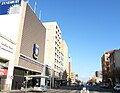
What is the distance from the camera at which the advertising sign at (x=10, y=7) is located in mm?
50375

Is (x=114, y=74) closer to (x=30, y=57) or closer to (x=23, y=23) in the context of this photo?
(x=30, y=57)

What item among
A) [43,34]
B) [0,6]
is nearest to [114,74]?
[43,34]

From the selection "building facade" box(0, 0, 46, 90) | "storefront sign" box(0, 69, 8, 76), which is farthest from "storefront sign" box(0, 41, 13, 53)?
"storefront sign" box(0, 69, 8, 76)

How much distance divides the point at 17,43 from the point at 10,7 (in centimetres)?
1113

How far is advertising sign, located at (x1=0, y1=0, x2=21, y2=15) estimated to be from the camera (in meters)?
50.4

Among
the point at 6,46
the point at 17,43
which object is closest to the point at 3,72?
the point at 6,46

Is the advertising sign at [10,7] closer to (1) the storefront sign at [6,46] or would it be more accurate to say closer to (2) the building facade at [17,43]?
(2) the building facade at [17,43]

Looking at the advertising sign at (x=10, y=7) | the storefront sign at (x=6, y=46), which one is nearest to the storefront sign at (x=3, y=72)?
the storefront sign at (x=6, y=46)

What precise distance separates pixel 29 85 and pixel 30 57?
10179 millimetres

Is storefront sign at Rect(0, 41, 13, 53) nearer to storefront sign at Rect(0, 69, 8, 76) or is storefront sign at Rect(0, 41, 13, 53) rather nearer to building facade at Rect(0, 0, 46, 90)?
building facade at Rect(0, 0, 46, 90)

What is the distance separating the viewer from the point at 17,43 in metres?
47.3

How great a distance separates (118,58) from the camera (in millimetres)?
100875

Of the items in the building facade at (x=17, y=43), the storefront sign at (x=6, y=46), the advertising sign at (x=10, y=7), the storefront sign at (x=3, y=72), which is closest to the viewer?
the storefront sign at (x=6, y=46)

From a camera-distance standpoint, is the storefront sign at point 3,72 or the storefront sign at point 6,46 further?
the storefront sign at point 3,72
